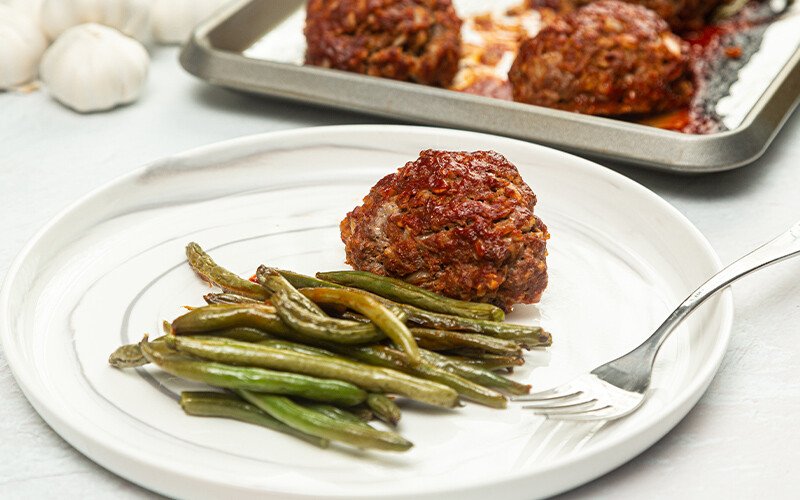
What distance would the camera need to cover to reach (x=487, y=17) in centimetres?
632

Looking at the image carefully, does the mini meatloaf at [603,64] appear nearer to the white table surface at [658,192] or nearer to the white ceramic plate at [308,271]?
the white table surface at [658,192]

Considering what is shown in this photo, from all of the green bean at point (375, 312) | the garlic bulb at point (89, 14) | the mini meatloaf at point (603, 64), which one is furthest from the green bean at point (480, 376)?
the garlic bulb at point (89, 14)

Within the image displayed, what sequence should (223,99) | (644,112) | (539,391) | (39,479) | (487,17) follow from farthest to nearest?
1. (487,17)
2. (223,99)
3. (644,112)
4. (539,391)
5. (39,479)

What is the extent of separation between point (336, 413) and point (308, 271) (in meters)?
1.04

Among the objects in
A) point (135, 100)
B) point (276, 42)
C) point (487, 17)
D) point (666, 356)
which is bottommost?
point (135, 100)

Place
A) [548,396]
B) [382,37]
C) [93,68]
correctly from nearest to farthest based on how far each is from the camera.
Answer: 1. [548,396]
2. [382,37]
3. [93,68]

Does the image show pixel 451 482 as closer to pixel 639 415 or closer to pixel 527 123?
pixel 639 415

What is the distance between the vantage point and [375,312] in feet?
10.0

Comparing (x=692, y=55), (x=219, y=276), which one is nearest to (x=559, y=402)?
(x=219, y=276)

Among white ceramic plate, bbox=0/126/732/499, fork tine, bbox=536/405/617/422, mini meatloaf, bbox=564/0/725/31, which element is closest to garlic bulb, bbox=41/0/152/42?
white ceramic plate, bbox=0/126/732/499

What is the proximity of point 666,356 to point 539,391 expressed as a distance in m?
0.48

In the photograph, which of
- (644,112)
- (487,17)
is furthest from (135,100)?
(644,112)

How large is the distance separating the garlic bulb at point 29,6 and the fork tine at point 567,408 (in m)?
4.24

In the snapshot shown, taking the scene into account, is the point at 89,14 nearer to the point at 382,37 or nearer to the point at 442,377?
the point at 382,37
